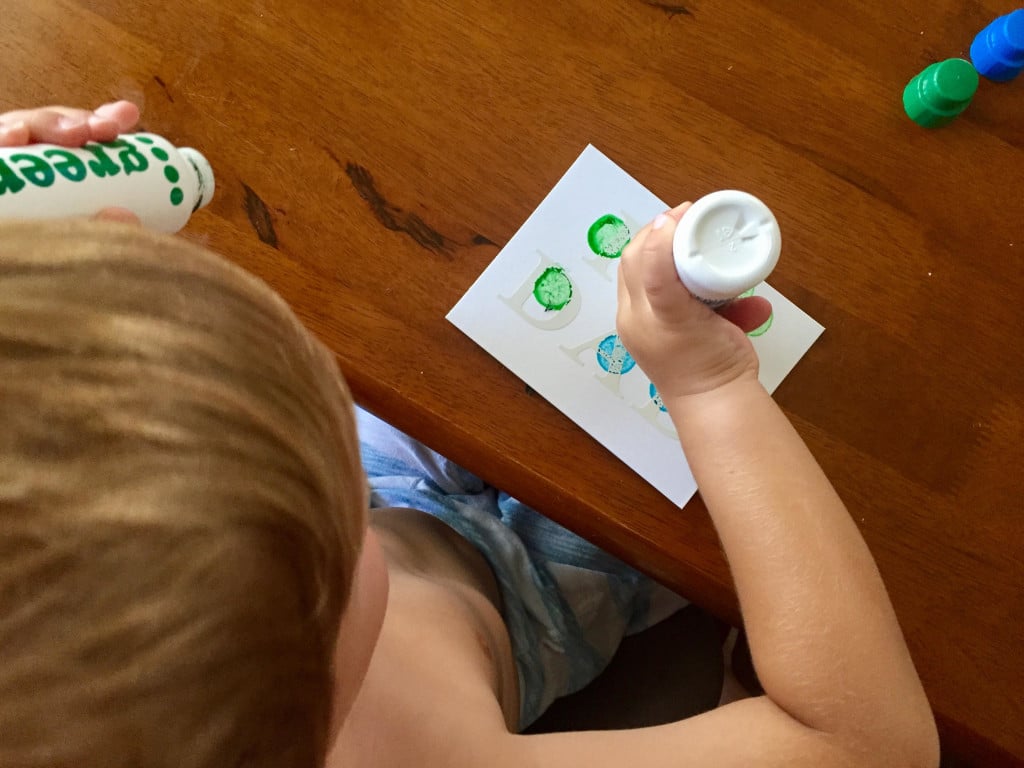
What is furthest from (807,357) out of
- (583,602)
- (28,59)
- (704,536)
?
(28,59)

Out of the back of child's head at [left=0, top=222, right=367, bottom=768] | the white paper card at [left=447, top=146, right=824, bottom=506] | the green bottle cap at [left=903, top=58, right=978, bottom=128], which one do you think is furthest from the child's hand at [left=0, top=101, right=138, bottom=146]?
the green bottle cap at [left=903, top=58, right=978, bottom=128]

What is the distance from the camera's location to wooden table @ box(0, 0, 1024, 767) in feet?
1.94

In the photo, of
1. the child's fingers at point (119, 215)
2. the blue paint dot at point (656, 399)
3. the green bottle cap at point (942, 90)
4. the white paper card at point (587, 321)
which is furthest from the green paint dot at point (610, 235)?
the child's fingers at point (119, 215)

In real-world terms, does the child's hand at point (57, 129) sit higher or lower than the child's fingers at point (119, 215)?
lower

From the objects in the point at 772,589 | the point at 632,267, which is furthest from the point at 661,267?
the point at 772,589

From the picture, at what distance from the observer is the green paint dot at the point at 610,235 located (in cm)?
62

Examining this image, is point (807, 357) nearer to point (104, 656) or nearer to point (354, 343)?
point (354, 343)

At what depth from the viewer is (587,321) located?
0.62m

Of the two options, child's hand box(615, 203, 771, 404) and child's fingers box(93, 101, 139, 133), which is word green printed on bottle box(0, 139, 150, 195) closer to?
child's fingers box(93, 101, 139, 133)

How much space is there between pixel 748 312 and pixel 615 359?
10 cm

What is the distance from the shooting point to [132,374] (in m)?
0.26

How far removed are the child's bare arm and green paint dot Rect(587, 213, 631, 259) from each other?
63 millimetres

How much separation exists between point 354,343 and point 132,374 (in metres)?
0.33

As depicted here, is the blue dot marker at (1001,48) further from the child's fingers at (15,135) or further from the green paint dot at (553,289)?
the child's fingers at (15,135)
